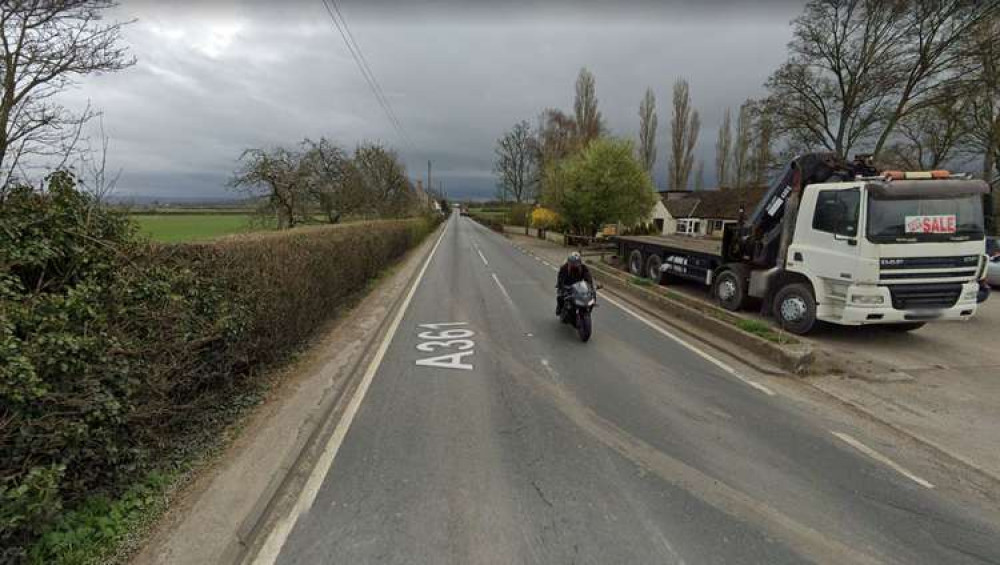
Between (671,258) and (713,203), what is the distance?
39.7 metres

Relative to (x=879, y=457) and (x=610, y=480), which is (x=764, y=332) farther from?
(x=610, y=480)

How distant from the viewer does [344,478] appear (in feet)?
10.2

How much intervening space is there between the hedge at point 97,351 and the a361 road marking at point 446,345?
7.65 ft

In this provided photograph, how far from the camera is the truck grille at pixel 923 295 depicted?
614cm

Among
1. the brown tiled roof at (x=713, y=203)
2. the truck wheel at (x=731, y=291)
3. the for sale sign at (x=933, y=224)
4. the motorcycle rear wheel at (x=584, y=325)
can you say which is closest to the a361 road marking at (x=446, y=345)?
the motorcycle rear wheel at (x=584, y=325)

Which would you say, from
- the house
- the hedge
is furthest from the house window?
the hedge

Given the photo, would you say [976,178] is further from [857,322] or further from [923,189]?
[857,322]

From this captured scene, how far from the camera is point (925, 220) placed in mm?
6055

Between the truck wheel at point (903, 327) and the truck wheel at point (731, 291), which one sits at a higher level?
the truck wheel at point (731, 291)

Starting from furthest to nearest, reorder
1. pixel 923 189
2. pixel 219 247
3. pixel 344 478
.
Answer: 1. pixel 923 189
2. pixel 219 247
3. pixel 344 478

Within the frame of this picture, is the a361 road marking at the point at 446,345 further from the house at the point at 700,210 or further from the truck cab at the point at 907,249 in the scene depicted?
the house at the point at 700,210

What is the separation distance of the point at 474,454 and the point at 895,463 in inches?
144

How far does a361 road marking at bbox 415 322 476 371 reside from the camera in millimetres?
5629

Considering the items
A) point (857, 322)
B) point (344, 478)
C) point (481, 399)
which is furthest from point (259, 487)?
point (857, 322)
